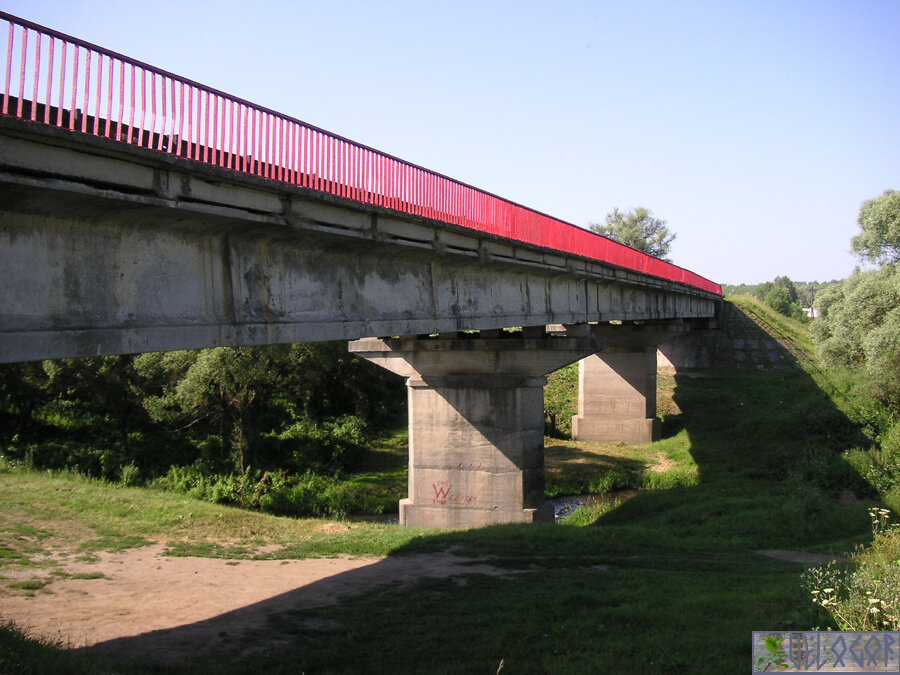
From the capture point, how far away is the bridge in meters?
5.91

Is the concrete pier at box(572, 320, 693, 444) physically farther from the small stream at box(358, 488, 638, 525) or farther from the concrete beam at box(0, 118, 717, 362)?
the concrete beam at box(0, 118, 717, 362)

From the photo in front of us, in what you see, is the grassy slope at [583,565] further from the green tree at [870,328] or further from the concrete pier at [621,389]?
the concrete pier at [621,389]

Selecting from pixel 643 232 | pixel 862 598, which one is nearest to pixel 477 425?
pixel 862 598

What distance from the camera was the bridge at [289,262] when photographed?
591cm

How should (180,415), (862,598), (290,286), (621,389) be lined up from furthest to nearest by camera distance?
Result: (621,389) → (180,415) → (290,286) → (862,598)

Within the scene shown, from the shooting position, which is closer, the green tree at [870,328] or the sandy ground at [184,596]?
the sandy ground at [184,596]

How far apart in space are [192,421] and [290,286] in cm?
2554

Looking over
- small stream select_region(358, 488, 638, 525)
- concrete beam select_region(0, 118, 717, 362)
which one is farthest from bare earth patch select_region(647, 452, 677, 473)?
concrete beam select_region(0, 118, 717, 362)

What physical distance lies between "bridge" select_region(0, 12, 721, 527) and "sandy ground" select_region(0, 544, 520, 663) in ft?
13.9

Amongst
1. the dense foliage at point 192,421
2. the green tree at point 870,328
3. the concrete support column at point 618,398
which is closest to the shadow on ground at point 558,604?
the green tree at point 870,328

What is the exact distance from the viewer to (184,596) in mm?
11633

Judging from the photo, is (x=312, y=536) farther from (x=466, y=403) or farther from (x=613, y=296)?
(x=613, y=296)

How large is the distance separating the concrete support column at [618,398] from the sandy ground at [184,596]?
2319 centimetres

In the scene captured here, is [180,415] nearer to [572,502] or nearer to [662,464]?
[572,502]
